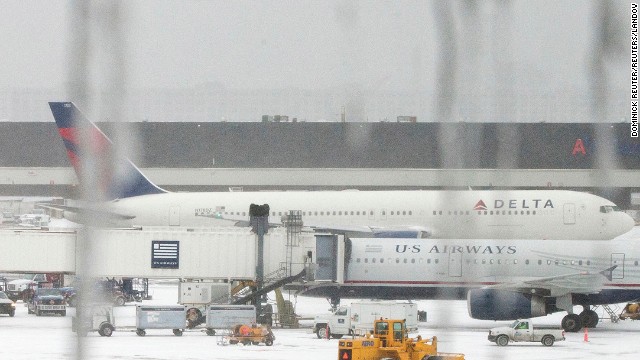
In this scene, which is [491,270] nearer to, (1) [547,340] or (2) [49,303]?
A: (1) [547,340]

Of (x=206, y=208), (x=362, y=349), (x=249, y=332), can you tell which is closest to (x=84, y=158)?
(x=362, y=349)

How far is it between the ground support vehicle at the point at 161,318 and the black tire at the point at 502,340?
11865 mm

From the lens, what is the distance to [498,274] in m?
51.5

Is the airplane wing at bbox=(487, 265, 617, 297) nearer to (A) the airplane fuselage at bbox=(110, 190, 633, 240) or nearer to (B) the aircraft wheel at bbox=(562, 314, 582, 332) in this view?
(B) the aircraft wheel at bbox=(562, 314, 582, 332)

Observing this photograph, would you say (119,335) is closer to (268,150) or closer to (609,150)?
(609,150)

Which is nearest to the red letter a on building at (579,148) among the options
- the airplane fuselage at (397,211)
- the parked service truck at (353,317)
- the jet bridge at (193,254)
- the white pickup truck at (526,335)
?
the airplane fuselage at (397,211)

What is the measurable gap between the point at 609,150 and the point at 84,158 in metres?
4.09

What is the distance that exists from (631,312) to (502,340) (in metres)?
17.8

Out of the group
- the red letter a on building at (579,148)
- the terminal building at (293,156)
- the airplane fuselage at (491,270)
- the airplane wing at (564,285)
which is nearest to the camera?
the airplane wing at (564,285)

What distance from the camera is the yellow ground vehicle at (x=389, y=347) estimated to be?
96.8 ft

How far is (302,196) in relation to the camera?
65875 mm

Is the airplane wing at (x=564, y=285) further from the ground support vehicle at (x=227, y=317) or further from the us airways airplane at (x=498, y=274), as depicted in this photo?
the ground support vehicle at (x=227, y=317)

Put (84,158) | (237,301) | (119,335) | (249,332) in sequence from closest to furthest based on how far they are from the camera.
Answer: (84,158) < (249,332) < (119,335) < (237,301)

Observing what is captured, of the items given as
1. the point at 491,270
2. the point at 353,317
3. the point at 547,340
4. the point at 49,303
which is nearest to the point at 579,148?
the point at 491,270
